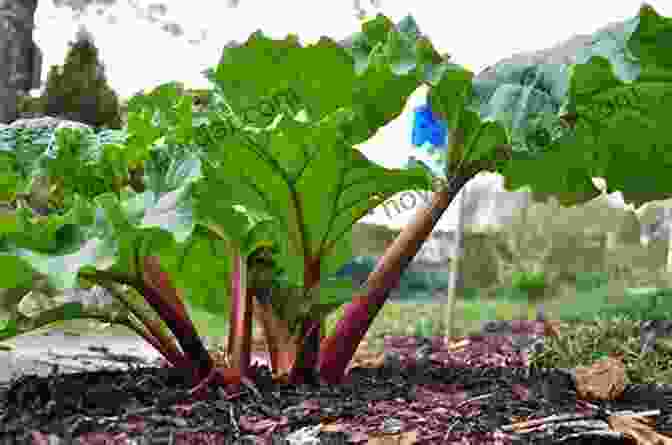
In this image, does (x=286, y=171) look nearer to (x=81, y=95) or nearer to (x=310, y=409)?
(x=310, y=409)

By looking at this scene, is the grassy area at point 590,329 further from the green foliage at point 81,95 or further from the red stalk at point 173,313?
the green foliage at point 81,95

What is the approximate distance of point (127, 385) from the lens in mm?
1781

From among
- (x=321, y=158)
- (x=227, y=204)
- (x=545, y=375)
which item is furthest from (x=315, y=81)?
(x=545, y=375)

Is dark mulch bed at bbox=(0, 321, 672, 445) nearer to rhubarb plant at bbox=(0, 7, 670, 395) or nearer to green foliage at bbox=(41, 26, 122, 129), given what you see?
rhubarb plant at bbox=(0, 7, 670, 395)

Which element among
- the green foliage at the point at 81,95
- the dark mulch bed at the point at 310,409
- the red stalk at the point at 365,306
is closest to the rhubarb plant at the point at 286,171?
the red stalk at the point at 365,306

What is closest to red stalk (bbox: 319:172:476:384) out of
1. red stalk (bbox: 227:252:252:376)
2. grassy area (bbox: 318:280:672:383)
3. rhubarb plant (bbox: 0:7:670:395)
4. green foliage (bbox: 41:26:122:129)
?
rhubarb plant (bbox: 0:7:670:395)

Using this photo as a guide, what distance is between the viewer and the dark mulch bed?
1.38m

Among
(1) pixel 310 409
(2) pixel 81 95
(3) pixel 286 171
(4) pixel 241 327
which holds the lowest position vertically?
(1) pixel 310 409

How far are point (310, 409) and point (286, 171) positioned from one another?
545mm

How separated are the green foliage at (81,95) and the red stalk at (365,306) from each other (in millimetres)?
3993

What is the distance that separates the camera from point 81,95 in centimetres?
544

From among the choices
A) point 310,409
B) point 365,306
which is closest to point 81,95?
point 365,306

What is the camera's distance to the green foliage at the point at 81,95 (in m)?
5.39

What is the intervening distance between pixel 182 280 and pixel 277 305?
389mm
